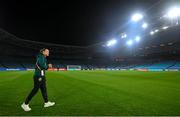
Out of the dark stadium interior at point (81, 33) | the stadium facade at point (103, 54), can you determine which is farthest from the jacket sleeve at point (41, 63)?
the stadium facade at point (103, 54)

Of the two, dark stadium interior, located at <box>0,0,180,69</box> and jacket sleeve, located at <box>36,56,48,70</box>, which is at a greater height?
dark stadium interior, located at <box>0,0,180,69</box>

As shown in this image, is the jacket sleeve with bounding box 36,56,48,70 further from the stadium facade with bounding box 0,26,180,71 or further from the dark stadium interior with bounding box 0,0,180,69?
the stadium facade with bounding box 0,26,180,71

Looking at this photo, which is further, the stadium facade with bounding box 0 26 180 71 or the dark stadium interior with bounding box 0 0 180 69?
the stadium facade with bounding box 0 26 180 71

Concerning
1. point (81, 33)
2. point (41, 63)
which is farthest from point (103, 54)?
point (41, 63)

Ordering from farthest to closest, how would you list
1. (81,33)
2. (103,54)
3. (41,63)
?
(103,54)
(81,33)
(41,63)

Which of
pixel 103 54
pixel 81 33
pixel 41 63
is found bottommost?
pixel 41 63

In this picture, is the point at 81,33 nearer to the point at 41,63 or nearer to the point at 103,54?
the point at 103,54

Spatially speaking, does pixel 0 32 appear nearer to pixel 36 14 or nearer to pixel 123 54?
pixel 36 14

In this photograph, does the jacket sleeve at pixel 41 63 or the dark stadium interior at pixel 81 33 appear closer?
the jacket sleeve at pixel 41 63

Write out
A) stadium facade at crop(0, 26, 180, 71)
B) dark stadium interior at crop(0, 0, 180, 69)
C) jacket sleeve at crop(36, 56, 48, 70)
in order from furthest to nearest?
stadium facade at crop(0, 26, 180, 71), dark stadium interior at crop(0, 0, 180, 69), jacket sleeve at crop(36, 56, 48, 70)

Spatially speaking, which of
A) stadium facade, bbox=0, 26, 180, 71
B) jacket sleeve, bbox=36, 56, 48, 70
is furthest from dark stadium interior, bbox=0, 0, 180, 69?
jacket sleeve, bbox=36, 56, 48, 70

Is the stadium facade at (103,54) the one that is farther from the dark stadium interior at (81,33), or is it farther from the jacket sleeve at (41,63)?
the jacket sleeve at (41,63)

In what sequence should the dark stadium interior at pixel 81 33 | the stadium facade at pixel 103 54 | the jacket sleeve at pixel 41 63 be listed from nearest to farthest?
the jacket sleeve at pixel 41 63 < the dark stadium interior at pixel 81 33 < the stadium facade at pixel 103 54

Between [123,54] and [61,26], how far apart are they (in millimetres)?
51218
